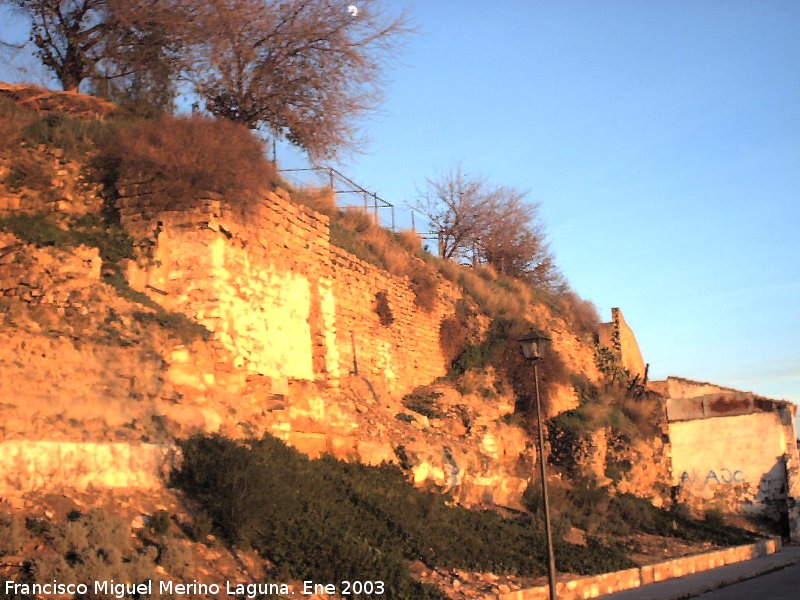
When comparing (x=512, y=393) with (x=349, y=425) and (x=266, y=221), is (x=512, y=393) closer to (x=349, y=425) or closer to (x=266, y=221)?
(x=349, y=425)

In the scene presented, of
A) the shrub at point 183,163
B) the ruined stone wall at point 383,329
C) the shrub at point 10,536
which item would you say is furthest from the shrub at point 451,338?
the shrub at point 10,536

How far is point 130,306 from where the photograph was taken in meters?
10.9

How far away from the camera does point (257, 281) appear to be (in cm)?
1255

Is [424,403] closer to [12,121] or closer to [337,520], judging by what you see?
[337,520]

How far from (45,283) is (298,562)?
447cm

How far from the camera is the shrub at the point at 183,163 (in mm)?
11977

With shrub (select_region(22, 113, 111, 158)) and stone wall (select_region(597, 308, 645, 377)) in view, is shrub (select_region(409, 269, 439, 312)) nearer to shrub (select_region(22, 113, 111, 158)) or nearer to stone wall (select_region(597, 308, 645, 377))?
shrub (select_region(22, 113, 111, 158))

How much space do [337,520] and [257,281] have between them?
3694 mm

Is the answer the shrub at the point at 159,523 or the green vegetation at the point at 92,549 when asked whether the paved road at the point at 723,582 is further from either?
the green vegetation at the point at 92,549

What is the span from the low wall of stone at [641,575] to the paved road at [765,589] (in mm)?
1318

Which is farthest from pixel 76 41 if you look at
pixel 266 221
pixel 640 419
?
pixel 640 419

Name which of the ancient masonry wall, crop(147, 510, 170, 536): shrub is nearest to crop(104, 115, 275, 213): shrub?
the ancient masonry wall

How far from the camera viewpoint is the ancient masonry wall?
11664 mm

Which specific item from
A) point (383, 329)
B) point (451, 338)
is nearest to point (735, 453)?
point (451, 338)
